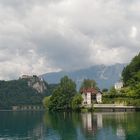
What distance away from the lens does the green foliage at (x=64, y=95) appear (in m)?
158

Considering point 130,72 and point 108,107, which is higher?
point 130,72

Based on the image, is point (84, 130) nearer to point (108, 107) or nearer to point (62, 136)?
point (62, 136)

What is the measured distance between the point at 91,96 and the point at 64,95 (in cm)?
932

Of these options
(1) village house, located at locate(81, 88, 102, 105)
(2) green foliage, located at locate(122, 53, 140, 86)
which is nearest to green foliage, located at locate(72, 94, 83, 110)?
(1) village house, located at locate(81, 88, 102, 105)

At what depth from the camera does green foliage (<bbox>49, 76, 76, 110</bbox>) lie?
517 feet

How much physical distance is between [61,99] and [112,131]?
8672 centimetres

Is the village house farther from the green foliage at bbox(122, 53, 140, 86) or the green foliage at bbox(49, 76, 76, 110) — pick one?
the green foliage at bbox(122, 53, 140, 86)

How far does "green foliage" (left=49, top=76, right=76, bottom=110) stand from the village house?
14.2 feet

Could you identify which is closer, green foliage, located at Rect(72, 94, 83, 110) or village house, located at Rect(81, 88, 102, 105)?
green foliage, located at Rect(72, 94, 83, 110)

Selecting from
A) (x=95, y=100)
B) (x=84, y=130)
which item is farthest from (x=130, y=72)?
(x=84, y=130)

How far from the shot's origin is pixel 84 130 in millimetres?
77812

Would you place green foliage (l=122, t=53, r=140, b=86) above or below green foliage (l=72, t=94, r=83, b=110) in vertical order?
above

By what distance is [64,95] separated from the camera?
158000mm

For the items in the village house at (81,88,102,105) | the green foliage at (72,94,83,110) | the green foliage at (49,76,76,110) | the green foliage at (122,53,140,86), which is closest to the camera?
the green foliage at (72,94,83,110)
